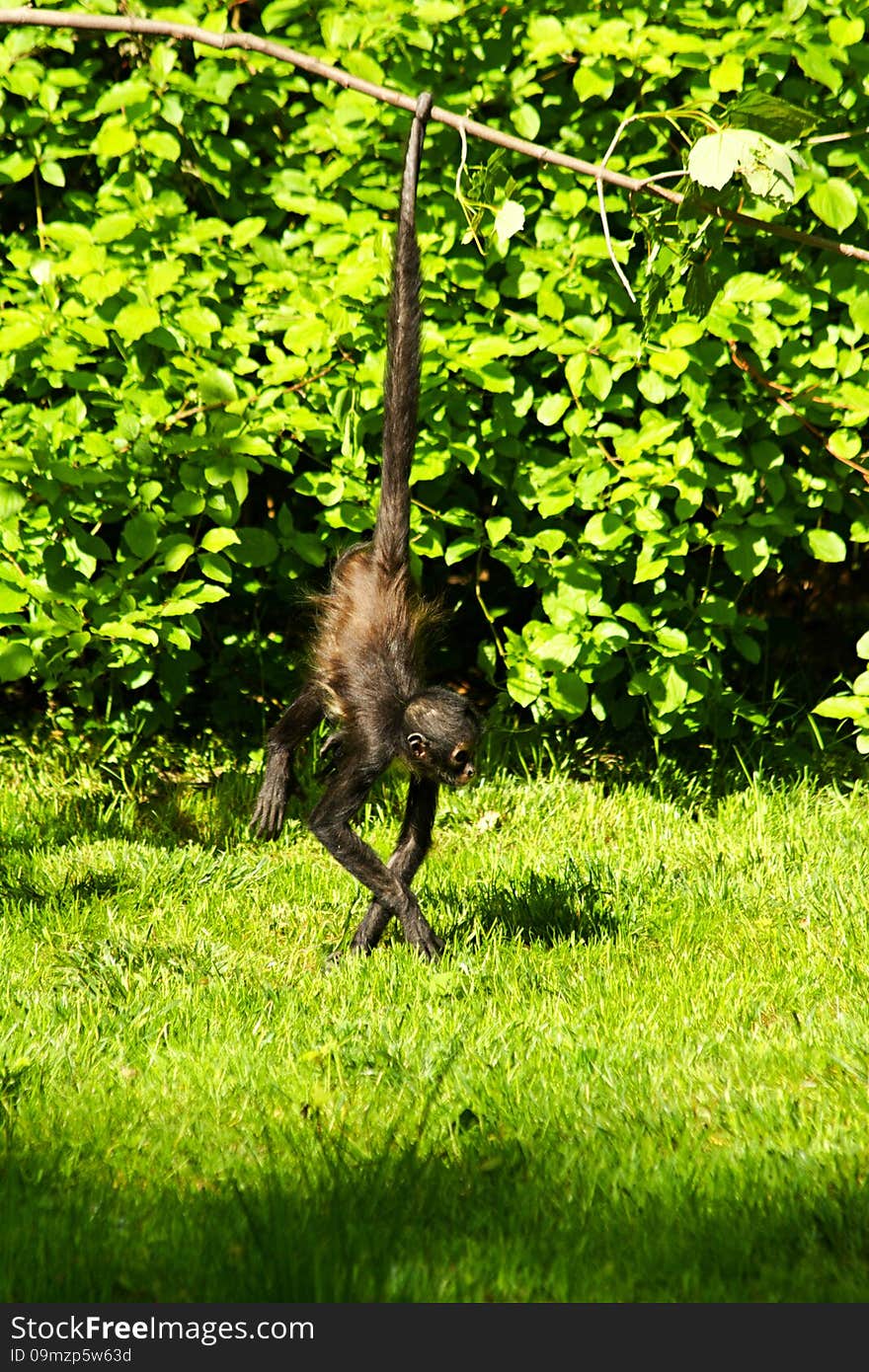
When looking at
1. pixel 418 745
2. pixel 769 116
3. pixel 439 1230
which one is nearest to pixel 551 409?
pixel 418 745

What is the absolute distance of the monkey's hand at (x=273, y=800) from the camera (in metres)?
4.98

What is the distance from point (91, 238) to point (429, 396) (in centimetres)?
143

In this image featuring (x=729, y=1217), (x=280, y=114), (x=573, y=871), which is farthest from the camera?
(x=280, y=114)

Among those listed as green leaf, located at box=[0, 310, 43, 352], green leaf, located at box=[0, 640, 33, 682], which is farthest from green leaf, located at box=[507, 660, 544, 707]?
green leaf, located at box=[0, 310, 43, 352]

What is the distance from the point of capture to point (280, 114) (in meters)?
6.17

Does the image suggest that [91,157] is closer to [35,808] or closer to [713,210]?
[35,808]

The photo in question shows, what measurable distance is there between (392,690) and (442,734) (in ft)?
0.99

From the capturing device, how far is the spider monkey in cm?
429

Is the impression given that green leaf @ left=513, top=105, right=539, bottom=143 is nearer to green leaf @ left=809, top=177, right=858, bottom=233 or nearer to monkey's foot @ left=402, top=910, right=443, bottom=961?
green leaf @ left=809, top=177, right=858, bottom=233

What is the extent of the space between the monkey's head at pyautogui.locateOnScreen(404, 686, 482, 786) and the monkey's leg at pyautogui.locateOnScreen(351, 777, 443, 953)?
1.08ft

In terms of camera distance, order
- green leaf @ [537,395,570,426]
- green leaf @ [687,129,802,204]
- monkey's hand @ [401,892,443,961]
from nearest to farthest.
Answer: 1. green leaf @ [687,129,802,204]
2. monkey's hand @ [401,892,443,961]
3. green leaf @ [537,395,570,426]

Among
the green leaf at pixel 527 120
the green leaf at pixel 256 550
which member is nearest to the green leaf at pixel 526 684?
the green leaf at pixel 256 550

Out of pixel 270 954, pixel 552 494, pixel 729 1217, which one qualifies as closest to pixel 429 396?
pixel 552 494

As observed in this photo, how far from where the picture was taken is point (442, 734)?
13.9 feet
